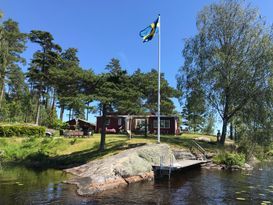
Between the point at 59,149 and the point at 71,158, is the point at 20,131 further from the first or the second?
the point at 71,158

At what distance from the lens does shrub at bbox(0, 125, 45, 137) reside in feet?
110

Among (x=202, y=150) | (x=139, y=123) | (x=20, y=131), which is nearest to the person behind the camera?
(x=202, y=150)

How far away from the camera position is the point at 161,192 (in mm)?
14859

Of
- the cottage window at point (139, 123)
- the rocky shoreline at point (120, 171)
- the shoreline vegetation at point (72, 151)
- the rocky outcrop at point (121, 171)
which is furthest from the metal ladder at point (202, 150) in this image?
the cottage window at point (139, 123)

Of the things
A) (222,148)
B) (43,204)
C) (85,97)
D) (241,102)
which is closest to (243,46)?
(241,102)

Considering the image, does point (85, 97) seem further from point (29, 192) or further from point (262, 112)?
point (262, 112)

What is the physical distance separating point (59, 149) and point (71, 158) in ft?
10.8

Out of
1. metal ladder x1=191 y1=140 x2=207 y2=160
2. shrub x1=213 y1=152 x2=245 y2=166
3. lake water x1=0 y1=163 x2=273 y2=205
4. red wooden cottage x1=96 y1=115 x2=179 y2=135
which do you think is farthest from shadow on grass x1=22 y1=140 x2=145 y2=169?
red wooden cottage x1=96 y1=115 x2=179 y2=135

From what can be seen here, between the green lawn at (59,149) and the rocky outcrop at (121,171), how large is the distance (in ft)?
13.2

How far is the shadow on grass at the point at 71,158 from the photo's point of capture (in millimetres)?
24766

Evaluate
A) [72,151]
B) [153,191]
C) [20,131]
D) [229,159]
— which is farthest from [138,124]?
[153,191]

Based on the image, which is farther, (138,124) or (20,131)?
(138,124)

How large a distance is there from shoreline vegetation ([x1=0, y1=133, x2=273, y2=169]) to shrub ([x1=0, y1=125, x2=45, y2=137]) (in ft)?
6.39

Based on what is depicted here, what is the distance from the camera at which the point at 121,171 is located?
17.0m
